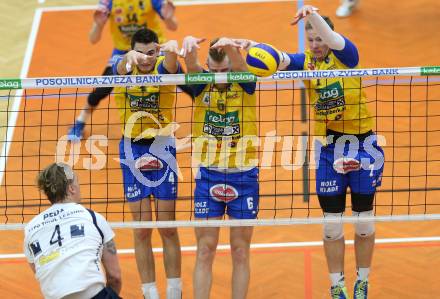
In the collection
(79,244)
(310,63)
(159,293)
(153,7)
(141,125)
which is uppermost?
(153,7)

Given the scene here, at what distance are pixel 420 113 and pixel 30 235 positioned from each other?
6.76 meters

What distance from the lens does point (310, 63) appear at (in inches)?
334

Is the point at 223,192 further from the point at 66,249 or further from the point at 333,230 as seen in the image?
the point at 66,249

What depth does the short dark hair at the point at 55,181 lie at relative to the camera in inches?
276

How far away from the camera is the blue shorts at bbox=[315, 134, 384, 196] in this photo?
332 inches

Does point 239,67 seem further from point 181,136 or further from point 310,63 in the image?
point 181,136

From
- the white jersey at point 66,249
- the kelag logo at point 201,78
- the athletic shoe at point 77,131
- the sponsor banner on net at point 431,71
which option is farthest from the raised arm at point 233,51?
the athletic shoe at point 77,131

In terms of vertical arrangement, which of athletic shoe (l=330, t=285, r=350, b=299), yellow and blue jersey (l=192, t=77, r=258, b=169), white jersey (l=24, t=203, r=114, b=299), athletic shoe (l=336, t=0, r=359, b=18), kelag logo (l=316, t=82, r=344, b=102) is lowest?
athletic shoe (l=330, t=285, r=350, b=299)

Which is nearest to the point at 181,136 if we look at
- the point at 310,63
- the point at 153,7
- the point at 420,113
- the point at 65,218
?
the point at 153,7

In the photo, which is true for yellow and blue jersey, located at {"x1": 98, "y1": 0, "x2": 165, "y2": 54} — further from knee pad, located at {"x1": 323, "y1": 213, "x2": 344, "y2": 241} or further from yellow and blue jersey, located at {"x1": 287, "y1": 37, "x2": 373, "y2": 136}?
knee pad, located at {"x1": 323, "y1": 213, "x2": 344, "y2": 241}

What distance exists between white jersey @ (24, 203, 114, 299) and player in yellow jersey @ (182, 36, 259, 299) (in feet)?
5.17

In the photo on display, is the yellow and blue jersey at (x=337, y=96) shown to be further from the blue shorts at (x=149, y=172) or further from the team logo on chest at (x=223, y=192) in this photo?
the blue shorts at (x=149, y=172)

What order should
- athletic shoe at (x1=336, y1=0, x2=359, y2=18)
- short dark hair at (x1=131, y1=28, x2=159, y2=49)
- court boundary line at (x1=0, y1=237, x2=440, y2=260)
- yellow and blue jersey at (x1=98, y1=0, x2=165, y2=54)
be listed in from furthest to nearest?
athletic shoe at (x1=336, y1=0, x2=359, y2=18) < yellow and blue jersey at (x1=98, y1=0, x2=165, y2=54) < court boundary line at (x1=0, y1=237, x2=440, y2=260) < short dark hair at (x1=131, y1=28, x2=159, y2=49)

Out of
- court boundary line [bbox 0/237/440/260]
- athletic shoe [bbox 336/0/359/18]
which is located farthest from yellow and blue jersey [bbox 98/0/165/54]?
athletic shoe [bbox 336/0/359/18]
